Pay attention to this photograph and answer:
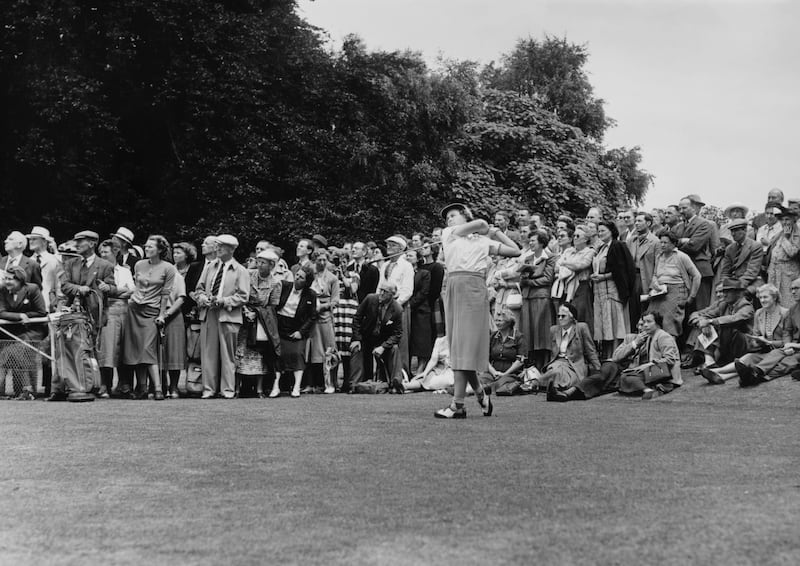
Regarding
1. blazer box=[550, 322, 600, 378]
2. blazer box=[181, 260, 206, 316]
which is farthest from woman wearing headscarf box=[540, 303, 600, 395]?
blazer box=[181, 260, 206, 316]

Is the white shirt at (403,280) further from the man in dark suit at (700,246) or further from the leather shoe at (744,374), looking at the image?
the leather shoe at (744,374)

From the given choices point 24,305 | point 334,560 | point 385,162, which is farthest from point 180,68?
point 334,560

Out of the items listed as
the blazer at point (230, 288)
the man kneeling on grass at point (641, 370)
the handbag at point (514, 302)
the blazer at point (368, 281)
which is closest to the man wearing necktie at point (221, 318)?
the blazer at point (230, 288)

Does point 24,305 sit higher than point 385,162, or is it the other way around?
point 385,162

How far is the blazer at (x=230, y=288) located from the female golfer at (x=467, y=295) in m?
5.39

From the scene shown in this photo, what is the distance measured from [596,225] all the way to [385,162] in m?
20.0

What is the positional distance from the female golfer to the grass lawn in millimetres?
625

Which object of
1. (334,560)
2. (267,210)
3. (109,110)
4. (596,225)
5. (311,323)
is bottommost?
(334,560)

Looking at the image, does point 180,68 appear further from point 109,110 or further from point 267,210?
point 267,210

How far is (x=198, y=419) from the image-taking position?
1201cm

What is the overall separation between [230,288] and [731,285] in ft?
24.0

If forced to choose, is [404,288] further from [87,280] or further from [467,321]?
[467,321]

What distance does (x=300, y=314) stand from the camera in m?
17.0

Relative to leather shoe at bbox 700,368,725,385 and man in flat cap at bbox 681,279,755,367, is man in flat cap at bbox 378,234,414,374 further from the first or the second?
leather shoe at bbox 700,368,725,385
